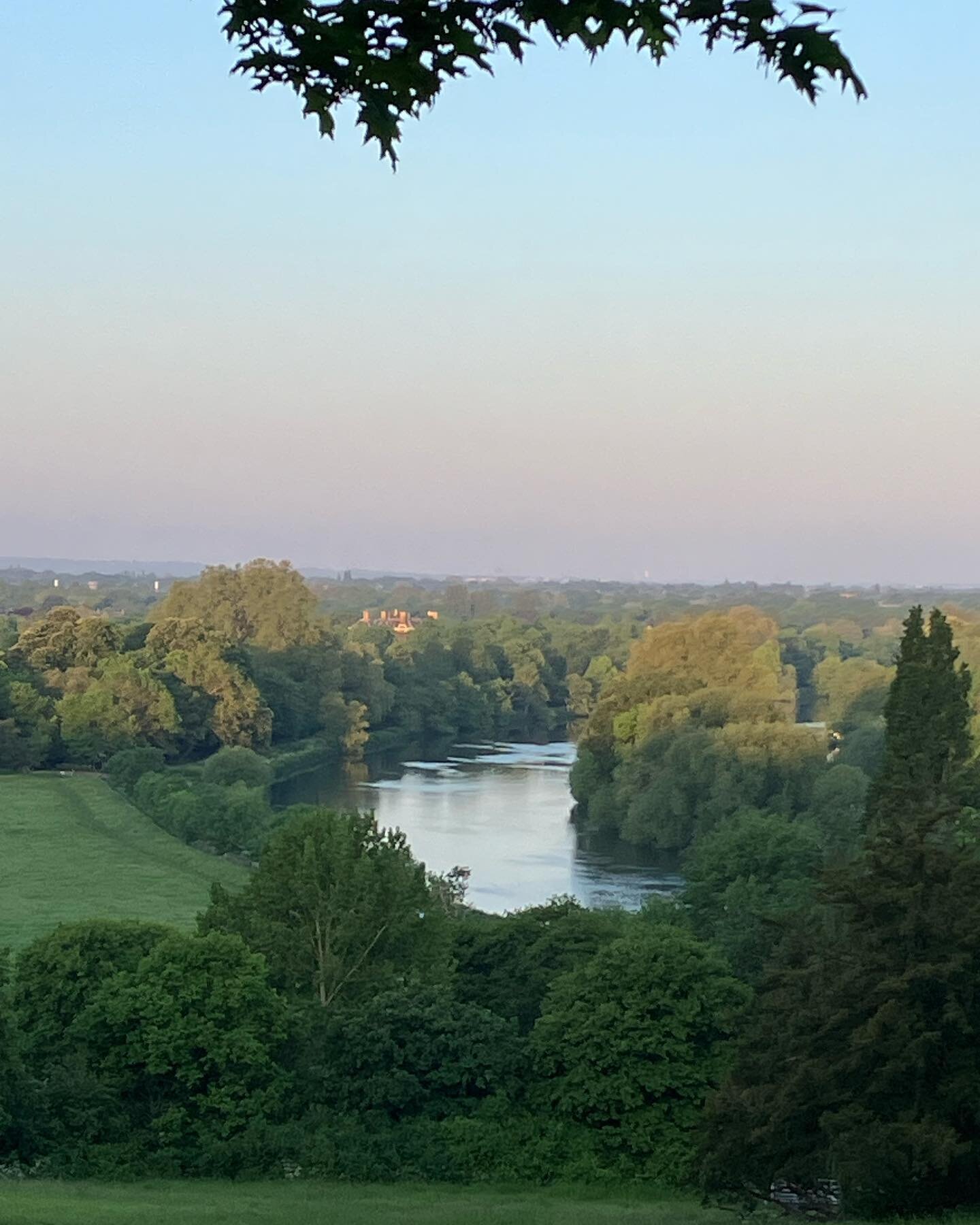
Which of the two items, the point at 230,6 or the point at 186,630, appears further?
the point at 186,630

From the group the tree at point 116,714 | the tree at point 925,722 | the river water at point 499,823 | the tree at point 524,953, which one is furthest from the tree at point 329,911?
the tree at point 116,714

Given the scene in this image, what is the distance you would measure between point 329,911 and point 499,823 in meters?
24.5

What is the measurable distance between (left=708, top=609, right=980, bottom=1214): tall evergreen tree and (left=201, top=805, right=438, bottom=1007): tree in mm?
7427

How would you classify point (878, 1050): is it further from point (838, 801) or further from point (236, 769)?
point (236, 769)

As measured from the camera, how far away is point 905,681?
26.0 m

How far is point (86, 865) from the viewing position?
3522 cm

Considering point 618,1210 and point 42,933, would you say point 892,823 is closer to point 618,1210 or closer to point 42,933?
point 618,1210

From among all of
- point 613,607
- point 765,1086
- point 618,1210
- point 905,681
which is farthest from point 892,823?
point 613,607

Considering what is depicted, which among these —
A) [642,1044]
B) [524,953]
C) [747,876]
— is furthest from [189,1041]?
[747,876]

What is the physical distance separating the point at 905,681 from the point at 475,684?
170 feet

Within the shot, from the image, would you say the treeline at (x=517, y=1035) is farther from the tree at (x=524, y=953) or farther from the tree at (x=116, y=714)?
the tree at (x=116, y=714)

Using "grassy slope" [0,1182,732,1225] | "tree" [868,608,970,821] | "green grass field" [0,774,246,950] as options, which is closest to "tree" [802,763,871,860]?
"tree" [868,608,970,821]

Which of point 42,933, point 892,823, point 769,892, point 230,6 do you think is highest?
point 230,6

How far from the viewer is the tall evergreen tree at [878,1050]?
9.95 meters
